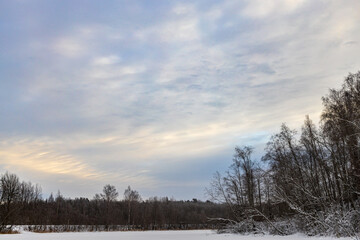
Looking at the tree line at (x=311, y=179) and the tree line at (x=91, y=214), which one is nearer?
the tree line at (x=311, y=179)

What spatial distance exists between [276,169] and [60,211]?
6342 centimetres

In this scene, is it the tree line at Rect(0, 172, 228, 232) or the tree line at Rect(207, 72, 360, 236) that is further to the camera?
the tree line at Rect(0, 172, 228, 232)

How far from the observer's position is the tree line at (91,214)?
36.2 metres

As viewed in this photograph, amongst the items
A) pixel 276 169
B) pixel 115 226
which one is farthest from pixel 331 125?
pixel 115 226

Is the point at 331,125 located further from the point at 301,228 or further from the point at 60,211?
the point at 60,211

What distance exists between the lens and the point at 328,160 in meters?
28.4

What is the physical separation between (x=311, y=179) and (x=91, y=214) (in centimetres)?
6859

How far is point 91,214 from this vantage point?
83.2 metres

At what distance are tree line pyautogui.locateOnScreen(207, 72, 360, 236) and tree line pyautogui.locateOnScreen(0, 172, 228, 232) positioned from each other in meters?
6.14

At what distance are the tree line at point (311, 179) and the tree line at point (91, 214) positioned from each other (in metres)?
6.14

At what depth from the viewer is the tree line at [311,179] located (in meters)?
21.6

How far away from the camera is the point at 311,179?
28266 millimetres

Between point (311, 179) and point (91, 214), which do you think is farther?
point (91, 214)

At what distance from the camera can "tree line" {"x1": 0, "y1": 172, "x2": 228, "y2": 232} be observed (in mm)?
36156
